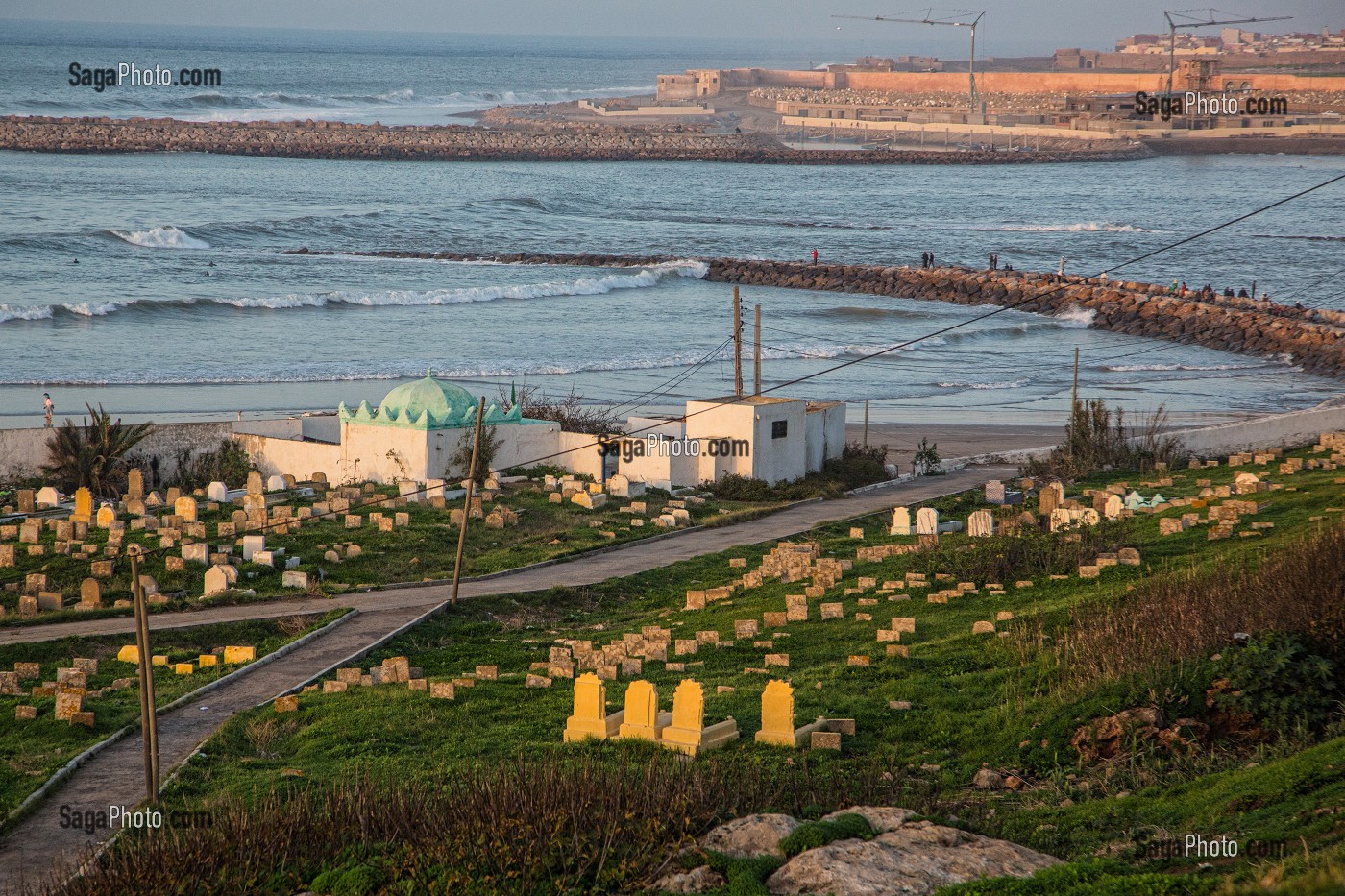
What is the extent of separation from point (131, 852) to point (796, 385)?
33.8 metres

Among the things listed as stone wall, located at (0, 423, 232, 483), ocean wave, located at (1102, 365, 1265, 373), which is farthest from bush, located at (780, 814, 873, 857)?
ocean wave, located at (1102, 365, 1265, 373)

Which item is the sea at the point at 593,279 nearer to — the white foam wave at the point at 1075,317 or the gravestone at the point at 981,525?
the white foam wave at the point at 1075,317

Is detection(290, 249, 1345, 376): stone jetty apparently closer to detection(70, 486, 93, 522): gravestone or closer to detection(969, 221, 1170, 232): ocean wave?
detection(969, 221, 1170, 232): ocean wave

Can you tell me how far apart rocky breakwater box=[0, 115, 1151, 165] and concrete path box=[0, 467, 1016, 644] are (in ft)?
271

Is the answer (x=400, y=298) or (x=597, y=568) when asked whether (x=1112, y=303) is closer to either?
(x=400, y=298)

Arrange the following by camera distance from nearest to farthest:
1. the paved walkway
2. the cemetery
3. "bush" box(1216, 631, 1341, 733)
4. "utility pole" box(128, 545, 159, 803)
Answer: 1. the cemetery
2. the paved walkway
3. "utility pole" box(128, 545, 159, 803)
4. "bush" box(1216, 631, 1341, 733)

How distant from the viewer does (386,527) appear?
75.2ft

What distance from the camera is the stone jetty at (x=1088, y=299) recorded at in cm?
4831

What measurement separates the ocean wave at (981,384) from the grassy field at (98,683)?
90.3 ft

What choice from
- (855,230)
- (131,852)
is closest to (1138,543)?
(131,852)

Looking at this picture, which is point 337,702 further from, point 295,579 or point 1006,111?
point 1006,111

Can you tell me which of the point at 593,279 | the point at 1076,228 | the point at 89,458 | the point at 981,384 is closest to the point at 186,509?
the point at 89,458

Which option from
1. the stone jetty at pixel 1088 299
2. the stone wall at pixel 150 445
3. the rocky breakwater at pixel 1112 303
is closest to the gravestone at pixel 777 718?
the stone wall at pixel 150 445

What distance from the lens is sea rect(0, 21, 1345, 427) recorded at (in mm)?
41000
